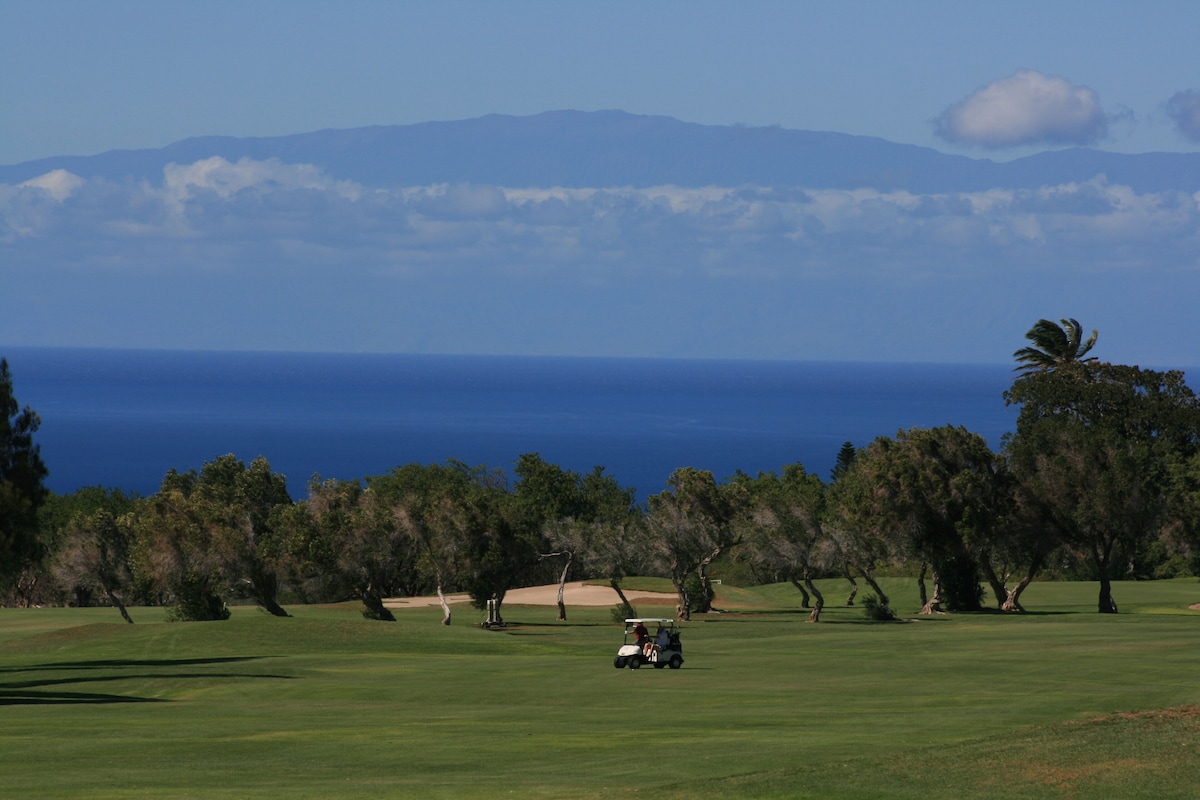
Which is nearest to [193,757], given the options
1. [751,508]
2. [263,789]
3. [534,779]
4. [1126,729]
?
[263,789]

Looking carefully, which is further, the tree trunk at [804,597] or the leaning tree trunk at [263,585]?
the tree trunk at [804,597]

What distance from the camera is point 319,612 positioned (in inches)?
3221

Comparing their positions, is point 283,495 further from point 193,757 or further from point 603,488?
point 193,757

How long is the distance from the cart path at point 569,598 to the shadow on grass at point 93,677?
131ft

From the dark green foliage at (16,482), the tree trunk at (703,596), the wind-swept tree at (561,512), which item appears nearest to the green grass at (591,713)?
the dark green foliage at (16,482)

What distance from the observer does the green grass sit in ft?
79.3

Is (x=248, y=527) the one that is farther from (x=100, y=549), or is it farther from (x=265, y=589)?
(x=100, y=549)

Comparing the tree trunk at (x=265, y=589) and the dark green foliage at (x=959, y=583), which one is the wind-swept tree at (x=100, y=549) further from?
the dark green foliage at (x=959, y=583)

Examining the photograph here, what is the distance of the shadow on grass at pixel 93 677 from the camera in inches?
1527

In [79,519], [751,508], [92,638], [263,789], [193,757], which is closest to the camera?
[263,789]

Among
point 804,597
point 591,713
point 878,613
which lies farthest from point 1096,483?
point 591,713

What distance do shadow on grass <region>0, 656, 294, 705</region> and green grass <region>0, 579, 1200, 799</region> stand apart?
18 centimetres

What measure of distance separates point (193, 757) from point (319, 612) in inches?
2181

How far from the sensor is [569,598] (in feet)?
310
